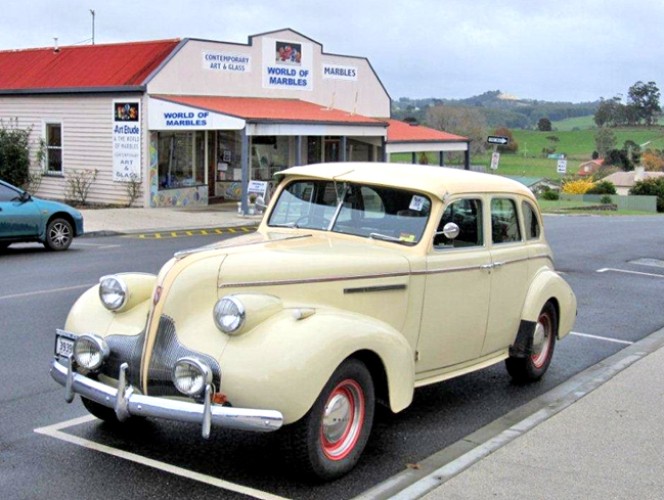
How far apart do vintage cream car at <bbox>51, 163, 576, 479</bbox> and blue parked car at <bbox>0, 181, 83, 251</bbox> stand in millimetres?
9718

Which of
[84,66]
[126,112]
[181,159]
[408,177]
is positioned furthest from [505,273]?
[84,66]

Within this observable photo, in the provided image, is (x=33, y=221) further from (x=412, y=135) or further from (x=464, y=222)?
(x=412, y=135)

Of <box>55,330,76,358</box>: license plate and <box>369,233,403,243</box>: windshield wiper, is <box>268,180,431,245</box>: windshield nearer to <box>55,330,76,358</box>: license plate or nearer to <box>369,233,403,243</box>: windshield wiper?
<box>369,233,403,243</box>: windshield wiper

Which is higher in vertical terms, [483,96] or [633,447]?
[483,96]

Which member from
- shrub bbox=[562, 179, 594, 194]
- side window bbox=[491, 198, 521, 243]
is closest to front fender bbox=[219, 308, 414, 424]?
side window bbox=[491, 198, 521, 243]

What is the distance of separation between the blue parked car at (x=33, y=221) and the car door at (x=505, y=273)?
10557 millimetres

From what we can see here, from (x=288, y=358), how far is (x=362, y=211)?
6.16 feet

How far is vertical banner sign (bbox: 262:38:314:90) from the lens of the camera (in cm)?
2939

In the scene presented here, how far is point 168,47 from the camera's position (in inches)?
1052

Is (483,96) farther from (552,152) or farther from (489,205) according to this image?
(489,205)

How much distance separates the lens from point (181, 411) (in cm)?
488

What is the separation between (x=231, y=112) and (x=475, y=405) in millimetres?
18363

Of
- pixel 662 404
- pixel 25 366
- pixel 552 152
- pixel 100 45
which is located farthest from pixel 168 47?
pixel 552 152

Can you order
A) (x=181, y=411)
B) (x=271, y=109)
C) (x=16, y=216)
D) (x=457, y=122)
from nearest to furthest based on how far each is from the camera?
(x=181, y=411) < (x=16, y=216) < (x=271, y=109) < (x=457, y=122)
